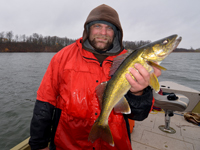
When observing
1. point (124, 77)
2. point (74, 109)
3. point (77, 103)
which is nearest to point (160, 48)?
point (124, 77)

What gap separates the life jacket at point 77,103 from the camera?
2412 millimetres

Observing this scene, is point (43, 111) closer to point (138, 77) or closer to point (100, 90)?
point (100, 90)

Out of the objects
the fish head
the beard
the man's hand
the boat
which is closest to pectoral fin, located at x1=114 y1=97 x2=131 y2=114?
the man's hand

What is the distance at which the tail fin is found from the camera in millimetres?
2211

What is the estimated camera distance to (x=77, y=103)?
2412 mm

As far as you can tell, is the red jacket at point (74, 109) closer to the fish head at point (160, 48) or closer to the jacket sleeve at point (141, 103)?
the jacket sleeve at point (141, 103)

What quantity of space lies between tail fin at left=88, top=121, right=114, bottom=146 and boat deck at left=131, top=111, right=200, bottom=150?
8.33 feet

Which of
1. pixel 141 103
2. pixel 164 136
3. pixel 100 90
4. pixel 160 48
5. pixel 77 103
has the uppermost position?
pixel 160 48

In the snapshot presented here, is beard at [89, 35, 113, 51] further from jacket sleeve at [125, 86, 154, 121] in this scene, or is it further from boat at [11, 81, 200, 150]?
boat at [11, 81, 200, 150]

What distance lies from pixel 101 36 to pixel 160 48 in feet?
4.67

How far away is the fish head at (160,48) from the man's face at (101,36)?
1181mm

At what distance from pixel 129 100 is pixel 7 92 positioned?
1625 centimetres

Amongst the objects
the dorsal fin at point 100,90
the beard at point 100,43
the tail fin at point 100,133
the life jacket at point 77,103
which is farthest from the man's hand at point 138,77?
the beard at point 100,43

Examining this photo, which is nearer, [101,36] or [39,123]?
[39,123]
